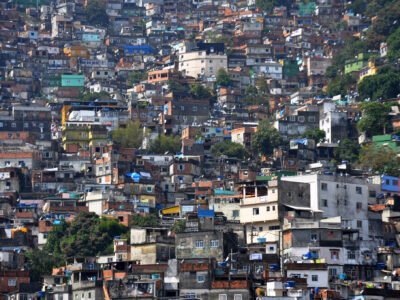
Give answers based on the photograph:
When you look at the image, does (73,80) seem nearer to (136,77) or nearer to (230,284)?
(136,77)

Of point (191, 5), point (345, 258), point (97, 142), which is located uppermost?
point (191, 5)

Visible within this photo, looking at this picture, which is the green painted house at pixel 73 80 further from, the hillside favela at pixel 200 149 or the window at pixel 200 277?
the window at pixel 200 277

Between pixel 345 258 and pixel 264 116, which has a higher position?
pixel 264 116

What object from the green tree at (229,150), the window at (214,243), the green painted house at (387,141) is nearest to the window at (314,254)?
the window at (214,243)

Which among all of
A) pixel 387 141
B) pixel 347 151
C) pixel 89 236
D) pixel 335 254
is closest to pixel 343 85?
pixel 387 141

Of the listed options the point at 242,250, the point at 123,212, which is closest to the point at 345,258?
the point at 242,250

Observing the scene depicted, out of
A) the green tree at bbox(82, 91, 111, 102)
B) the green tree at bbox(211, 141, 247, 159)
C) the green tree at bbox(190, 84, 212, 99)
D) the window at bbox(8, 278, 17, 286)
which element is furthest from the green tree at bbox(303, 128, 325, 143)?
the window at bbox(8, 278, 17, 286)

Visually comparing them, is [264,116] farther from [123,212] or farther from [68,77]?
[123,212]
